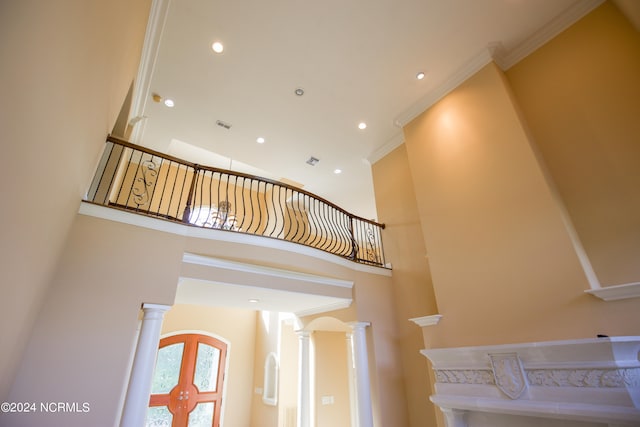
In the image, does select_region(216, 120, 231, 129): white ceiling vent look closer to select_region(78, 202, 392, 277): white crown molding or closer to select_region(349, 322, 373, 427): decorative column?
select_region(78, 202, 392, 277): white crown molding

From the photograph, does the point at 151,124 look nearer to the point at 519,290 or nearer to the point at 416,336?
the point at 416,336

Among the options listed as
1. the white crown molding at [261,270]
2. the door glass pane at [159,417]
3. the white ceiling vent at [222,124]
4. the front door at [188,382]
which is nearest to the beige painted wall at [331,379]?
the white crown molding at [261,270]

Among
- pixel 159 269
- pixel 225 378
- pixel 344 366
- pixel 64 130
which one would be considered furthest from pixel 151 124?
pixel 344 366

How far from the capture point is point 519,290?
3166 mm

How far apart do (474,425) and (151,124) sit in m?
6.97

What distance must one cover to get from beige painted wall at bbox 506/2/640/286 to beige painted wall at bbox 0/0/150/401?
181 inches

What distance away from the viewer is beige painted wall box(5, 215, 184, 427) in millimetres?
2281

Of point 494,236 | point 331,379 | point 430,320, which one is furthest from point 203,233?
point 331,379

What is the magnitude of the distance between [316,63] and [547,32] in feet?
10.5

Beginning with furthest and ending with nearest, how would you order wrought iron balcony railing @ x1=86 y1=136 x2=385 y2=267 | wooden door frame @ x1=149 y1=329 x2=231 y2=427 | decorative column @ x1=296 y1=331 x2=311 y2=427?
wooden door frame @ x1=149 y1=329 x2=231 y2=427, decorative column @ x1=296 y1=331 x2=311 y2=427, wrought iron balcony railing @ x1=86 y1=136 x2=385 y2=267

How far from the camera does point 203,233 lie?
11.2 feet

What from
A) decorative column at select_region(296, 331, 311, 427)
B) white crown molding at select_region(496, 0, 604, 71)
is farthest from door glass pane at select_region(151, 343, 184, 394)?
white crown molding at select_region(496, 0, 604, 71)

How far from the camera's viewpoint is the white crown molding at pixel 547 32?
3611mm

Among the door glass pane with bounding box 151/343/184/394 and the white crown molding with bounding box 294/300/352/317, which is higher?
the white crown molding with bounding box 294/300/352/317
